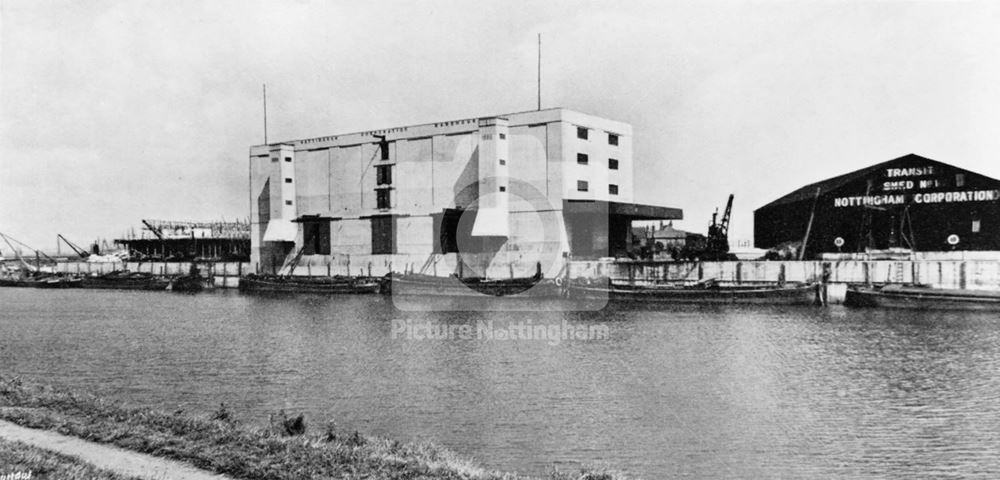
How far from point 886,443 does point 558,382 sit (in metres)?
9.39

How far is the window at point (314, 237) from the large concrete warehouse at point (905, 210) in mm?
45837

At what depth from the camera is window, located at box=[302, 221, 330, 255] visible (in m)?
77.7

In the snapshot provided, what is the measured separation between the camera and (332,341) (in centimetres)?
3388

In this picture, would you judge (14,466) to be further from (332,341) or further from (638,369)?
(332,341)

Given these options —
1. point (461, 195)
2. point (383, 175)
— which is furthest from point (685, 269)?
point (383, 175)

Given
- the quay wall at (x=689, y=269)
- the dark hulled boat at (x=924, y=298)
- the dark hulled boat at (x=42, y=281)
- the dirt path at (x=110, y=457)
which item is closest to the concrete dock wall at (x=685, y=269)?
the quay wall at (x=689, y=269)

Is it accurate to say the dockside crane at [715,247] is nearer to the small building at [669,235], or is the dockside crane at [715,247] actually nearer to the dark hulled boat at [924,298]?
the dark hulled boat at [924,298]

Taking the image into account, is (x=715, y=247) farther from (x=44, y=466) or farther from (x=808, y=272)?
(x=44, y=466)

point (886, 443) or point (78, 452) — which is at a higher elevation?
point (78, 452)

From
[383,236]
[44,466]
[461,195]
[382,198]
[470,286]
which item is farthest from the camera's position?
[382,198]

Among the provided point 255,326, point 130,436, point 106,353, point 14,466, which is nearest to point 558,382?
point 130,436

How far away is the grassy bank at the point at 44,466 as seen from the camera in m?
9.34

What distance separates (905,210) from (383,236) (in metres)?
44.5

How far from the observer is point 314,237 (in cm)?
7894
